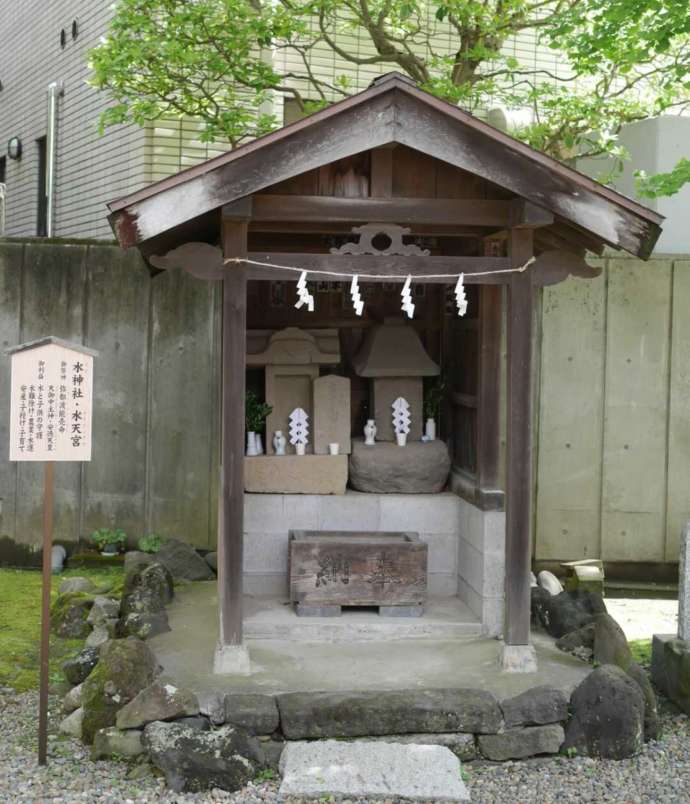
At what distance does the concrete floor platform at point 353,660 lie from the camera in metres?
6.20

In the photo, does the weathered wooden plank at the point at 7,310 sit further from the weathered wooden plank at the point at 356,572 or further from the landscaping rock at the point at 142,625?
the weathered wooden plank at the point at 356,572

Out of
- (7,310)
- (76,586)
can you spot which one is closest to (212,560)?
(76,586)

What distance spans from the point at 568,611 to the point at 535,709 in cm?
168

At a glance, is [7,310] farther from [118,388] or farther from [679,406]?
[679,406]

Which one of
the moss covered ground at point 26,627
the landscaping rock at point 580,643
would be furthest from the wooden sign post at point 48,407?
the landscaping rock at point 580,643

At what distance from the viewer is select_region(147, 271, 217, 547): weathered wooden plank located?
9.60 meters

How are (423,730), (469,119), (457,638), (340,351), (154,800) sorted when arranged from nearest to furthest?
(154,800)
(423,730)
(469,119)
(457,638)
(340,351)

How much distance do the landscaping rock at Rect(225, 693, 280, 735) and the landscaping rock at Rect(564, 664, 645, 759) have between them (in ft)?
5.48

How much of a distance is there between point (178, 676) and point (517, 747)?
205cm

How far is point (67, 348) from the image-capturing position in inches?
231

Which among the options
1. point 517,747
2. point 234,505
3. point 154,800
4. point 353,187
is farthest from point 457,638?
point 353,187

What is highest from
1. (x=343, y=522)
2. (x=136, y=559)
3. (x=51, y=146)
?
(x=51, y=146)

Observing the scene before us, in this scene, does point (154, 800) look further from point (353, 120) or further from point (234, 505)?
point (353, 120)

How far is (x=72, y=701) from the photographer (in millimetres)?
6258
